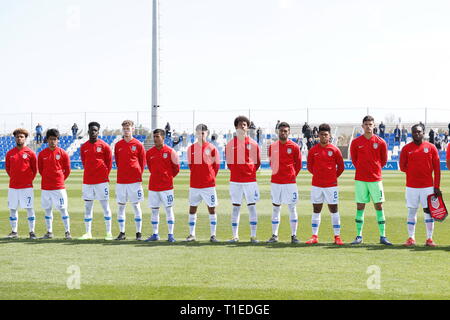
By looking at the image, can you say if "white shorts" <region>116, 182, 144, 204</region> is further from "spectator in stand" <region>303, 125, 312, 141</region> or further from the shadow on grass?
"spectator in stand" <region>303, 125, 312, 141</region>

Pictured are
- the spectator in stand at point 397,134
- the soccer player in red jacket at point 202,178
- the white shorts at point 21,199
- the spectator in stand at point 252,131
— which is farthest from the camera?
the spectator in stand at point 397,134

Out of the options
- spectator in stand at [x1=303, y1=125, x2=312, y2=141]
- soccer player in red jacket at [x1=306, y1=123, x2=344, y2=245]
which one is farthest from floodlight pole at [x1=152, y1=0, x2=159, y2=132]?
soccer player in red jacket at [x1=306, y1=123, x2=344, y2=245]

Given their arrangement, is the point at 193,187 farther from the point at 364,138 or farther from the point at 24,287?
the point at 24,287

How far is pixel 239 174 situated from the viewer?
994 cm

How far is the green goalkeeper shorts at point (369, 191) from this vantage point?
9.59 m

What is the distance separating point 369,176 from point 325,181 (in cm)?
73

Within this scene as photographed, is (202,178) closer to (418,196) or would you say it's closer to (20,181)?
(20,181)

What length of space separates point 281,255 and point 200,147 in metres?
2.50

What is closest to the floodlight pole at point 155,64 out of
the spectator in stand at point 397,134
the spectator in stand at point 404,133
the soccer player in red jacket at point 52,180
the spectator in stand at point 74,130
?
the spectator in stand at point 74,130

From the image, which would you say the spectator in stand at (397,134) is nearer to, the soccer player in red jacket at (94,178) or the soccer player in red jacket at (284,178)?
the soccer player in red jacket at (284,178)

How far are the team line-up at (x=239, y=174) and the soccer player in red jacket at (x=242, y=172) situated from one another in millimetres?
17

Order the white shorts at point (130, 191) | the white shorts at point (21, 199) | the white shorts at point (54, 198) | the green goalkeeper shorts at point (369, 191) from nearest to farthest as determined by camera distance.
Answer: the green goalkeeper shorts at point (369, 191), the white shorts at point (130, 191), the white shorts at point (54, 198), the white shorts at point (21, 199)
